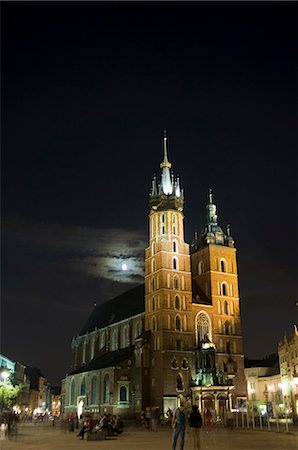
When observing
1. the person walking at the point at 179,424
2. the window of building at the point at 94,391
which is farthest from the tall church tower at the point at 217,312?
the person walking at the point at 179,424

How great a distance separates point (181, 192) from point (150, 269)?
1379cm

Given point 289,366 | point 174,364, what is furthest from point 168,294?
point 289,366

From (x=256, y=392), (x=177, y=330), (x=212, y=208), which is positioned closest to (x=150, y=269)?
(x=177, y=330)

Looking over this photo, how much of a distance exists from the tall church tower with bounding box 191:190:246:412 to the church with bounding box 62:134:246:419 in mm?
127

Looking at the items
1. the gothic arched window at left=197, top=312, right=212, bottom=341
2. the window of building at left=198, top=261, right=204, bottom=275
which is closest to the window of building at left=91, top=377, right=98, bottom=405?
the gothic arched window at left=197, top=312, right=212, bottom=341

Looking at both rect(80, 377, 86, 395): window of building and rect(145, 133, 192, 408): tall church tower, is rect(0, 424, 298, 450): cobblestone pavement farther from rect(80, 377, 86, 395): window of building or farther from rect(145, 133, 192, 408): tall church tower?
rect(80, 377, 86, 395): window of building

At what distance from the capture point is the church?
6247 cm

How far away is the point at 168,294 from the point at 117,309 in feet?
75.1

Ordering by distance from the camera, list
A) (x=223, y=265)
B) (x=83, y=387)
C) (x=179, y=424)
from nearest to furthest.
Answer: (x=179, y=424) → (x=223, y=265) → (x=83, y=387)

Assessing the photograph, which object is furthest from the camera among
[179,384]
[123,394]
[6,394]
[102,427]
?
[123,394]

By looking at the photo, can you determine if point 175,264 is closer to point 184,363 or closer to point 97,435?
point 184,363

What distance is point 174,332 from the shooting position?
2537 inches

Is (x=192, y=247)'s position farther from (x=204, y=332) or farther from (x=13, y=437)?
(x=13, y=437)

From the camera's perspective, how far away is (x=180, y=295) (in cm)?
6700
